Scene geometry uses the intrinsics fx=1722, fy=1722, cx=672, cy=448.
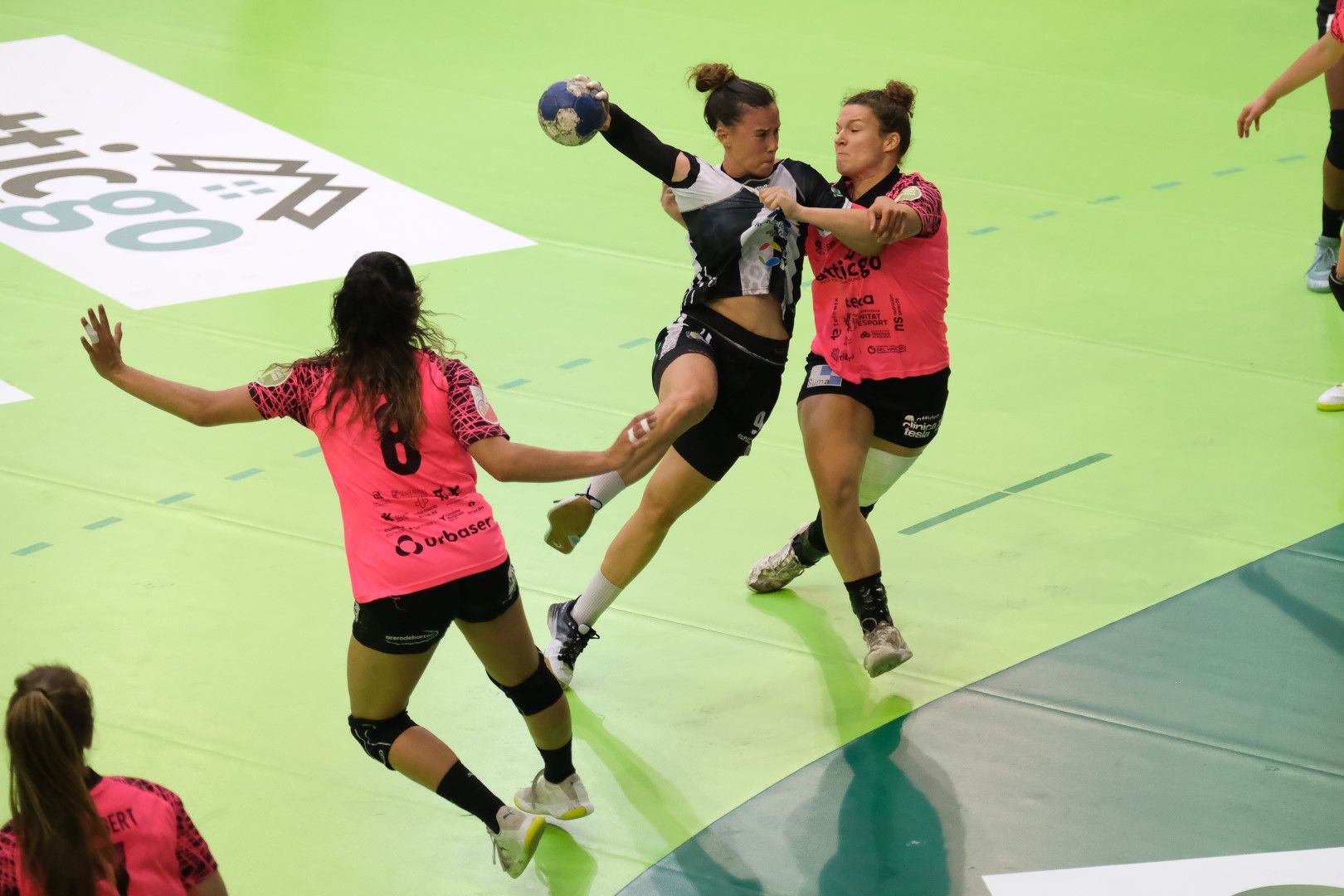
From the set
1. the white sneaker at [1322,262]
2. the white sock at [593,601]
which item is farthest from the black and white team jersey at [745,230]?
the white sneaker at [1322,262]

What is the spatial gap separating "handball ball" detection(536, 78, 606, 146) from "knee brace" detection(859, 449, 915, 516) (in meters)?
1.37

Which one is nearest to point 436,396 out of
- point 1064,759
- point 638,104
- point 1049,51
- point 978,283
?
point 1064,759

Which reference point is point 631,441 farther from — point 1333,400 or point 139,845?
point 1333,400

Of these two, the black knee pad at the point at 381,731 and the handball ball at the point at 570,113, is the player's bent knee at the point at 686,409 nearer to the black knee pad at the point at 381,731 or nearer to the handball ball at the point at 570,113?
the handball ball at the point at 570,113

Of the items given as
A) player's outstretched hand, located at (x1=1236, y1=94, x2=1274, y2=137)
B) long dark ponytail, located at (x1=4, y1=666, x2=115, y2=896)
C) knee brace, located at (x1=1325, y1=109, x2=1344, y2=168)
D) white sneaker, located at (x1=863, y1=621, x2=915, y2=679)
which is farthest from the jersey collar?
knee brace, located at (x1=1325, y1=109, x2=1344, y2=168)

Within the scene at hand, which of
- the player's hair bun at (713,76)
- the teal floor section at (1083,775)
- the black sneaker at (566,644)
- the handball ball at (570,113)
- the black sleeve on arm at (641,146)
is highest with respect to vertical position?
the player's hair bun at (713,76)

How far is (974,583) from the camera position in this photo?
20.6 ft

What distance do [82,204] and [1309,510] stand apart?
21.8ft

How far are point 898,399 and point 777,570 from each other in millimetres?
971

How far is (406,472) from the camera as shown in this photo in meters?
4.16

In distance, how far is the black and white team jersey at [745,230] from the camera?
5.25m

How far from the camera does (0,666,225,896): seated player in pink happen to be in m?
3.10

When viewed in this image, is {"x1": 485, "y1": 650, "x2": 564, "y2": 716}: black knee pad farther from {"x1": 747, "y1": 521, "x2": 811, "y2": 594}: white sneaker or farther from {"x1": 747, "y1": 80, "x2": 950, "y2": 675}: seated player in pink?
{"x1": 747, "y1": 521, "x2": 811, "y2": 594}: white sneaker

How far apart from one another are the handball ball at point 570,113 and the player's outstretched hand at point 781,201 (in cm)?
53
